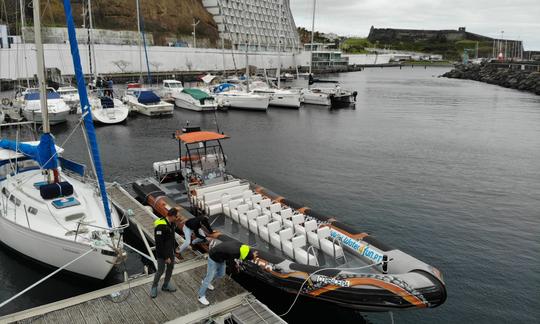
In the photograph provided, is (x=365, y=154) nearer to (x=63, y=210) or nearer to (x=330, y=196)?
(x=330, y=196)

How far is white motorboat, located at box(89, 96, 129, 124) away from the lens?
3769 centimetres

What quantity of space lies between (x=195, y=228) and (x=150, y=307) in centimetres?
222

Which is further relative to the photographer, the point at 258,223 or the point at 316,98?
the point at 316,98

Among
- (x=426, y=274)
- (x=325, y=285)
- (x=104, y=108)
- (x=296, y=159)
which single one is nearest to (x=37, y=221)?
(x=325, y=285)

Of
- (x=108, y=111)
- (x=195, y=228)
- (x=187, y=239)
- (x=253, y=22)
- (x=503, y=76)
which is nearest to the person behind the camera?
(x=195, y=228)

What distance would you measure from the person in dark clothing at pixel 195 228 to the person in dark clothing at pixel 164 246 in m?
1.00

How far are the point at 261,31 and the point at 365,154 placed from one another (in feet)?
→ 394

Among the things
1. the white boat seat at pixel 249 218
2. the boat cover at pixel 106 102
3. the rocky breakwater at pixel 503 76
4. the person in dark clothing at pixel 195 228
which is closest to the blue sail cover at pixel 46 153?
the person in dark clothing at pixel 195 228

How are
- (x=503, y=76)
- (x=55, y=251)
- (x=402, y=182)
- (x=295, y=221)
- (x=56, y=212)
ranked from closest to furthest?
(x=55, y=251) < (x=56, y=212) < (x=295, y=221) < (x=402, y=182) < (x=503, y=76)

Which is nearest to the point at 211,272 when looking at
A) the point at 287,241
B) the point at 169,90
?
the point at 287,241

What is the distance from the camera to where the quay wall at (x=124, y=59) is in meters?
60.7

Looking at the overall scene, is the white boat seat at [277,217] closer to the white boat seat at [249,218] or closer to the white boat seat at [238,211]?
the white boat seat at [249,218]

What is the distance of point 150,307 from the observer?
9047 millimetres

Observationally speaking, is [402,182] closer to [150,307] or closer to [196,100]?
[150,307]
